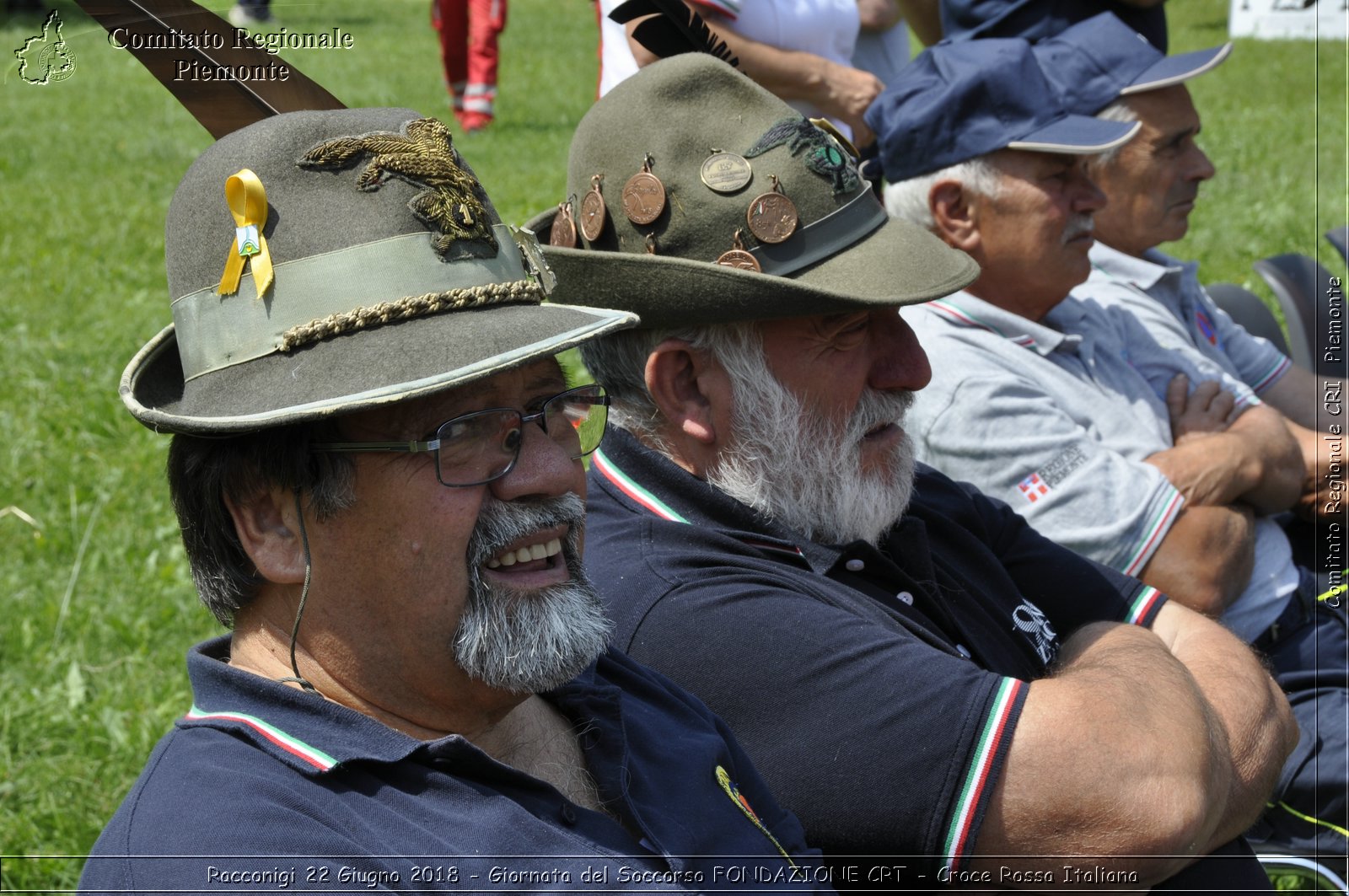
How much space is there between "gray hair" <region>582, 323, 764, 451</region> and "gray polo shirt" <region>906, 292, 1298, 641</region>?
878 millimetres

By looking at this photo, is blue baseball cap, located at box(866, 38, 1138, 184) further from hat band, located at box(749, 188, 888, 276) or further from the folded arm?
hat band, located at box(749, 188, 888, 276)

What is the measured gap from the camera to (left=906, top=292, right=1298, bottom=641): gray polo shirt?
11.4 ft

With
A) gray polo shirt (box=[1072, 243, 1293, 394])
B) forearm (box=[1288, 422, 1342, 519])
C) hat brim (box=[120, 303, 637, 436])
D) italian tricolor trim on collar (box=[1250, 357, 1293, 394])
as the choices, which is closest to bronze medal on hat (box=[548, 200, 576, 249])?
hat brim (box=[120, 303, 637, 436])

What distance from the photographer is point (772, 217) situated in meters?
2.78

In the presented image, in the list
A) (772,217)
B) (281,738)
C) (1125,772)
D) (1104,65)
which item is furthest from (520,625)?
(1104,65)

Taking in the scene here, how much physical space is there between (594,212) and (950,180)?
1.57 meters

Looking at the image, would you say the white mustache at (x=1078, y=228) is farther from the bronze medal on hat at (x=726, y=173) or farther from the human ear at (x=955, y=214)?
the bronze medal on hat at (x=726, y=173)

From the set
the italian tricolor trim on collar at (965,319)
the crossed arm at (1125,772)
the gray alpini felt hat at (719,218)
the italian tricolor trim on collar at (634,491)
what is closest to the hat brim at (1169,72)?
the italian tricolor trim on collar at (965,319)

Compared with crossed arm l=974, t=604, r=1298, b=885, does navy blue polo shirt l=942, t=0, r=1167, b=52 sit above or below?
above

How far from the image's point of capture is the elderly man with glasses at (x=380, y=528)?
178cm

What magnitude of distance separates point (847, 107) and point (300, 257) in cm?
354

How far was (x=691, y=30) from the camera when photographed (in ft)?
11.7

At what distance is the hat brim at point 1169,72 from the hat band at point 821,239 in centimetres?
220

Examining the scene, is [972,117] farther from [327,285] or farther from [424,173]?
[327,285]
